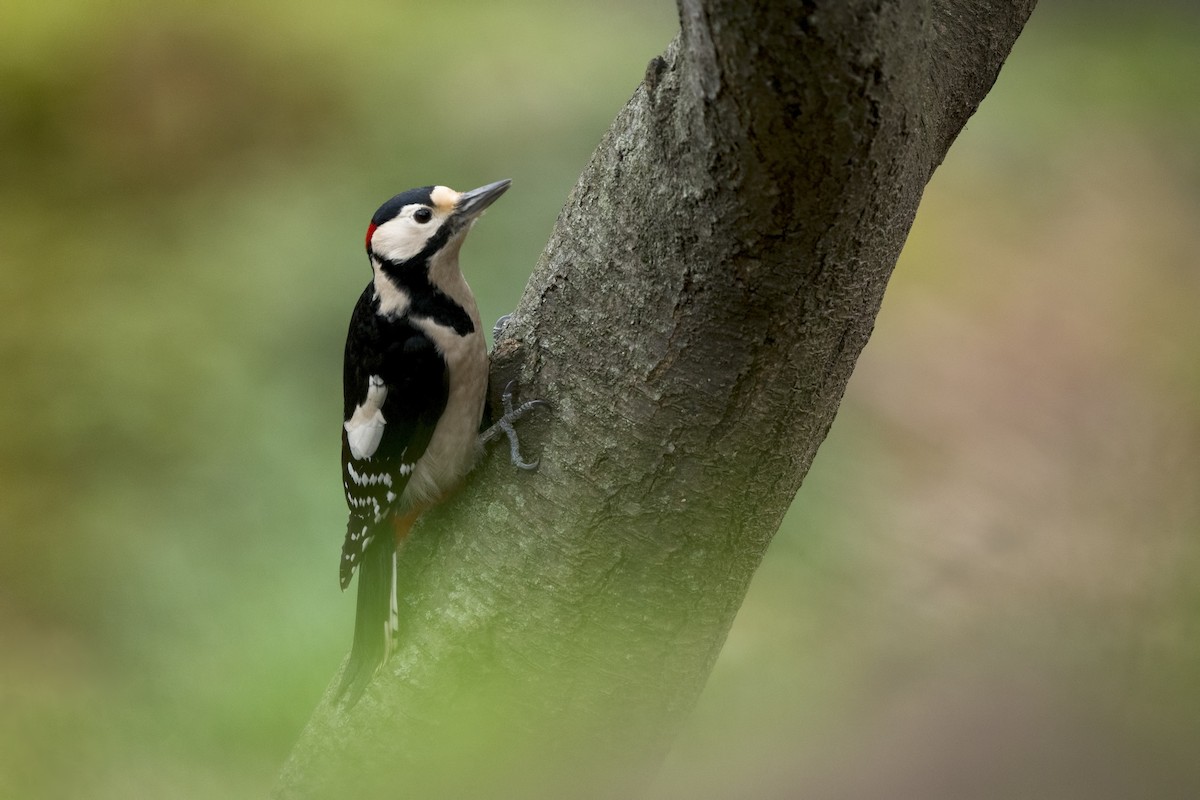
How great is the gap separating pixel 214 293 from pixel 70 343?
19.9 inches

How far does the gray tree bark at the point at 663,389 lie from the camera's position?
0.94m

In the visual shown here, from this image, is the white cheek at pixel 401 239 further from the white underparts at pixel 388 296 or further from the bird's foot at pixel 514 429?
the bird's foot at pixel 514 429

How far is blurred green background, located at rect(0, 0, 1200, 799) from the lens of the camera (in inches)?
99.7

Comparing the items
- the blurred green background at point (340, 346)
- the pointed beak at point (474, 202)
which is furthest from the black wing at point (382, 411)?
the blurred green background at point (340, 346)

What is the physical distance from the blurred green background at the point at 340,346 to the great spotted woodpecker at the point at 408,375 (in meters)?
0.64

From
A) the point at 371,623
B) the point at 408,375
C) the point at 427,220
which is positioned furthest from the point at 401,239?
the point at 371,623

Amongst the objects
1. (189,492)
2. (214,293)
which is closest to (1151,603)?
(189,492)

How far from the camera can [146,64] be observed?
3713mm

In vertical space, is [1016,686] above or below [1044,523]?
below

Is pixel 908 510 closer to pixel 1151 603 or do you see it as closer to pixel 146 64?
pixel 1151 603

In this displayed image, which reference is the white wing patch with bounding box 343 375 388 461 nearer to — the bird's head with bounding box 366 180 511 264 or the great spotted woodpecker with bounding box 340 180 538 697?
the great spotted woodpecker with bounding box 340 180 538 697

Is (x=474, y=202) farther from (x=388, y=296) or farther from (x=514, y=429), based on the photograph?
(x=514, y=429)

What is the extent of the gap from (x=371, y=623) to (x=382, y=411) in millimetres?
402

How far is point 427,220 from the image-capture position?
1807mm
